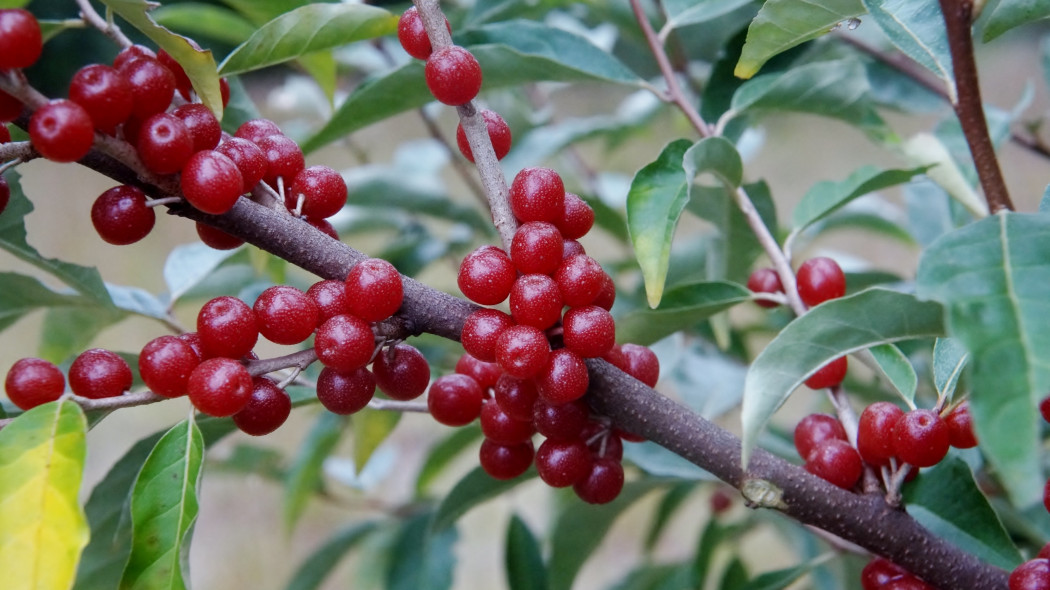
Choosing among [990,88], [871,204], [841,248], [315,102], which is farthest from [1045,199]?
[990,88]

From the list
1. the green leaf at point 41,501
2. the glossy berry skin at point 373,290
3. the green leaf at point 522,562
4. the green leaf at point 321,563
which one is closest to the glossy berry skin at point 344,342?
the glossy berry skin at point 373,290

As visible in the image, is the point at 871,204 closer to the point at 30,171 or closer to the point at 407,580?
the point at 407,580

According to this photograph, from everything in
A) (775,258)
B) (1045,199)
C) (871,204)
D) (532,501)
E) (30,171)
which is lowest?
(532,501)

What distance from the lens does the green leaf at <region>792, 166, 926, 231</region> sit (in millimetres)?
591

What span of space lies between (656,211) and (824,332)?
128mm

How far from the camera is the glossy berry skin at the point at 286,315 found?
0.40 meters

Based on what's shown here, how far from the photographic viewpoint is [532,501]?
2.02 meters

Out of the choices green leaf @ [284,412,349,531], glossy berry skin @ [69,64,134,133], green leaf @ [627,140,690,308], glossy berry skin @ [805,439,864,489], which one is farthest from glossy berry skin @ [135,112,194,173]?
green leaf @ [284,412,349,531]

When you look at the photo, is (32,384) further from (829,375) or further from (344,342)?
(829,375)

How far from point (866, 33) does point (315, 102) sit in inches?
35.0

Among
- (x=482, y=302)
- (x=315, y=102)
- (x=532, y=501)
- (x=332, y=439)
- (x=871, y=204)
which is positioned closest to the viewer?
(x=482, y=302)

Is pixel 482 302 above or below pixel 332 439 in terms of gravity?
above

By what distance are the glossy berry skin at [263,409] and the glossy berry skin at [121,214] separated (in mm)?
95

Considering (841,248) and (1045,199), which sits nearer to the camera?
(1045,199)
